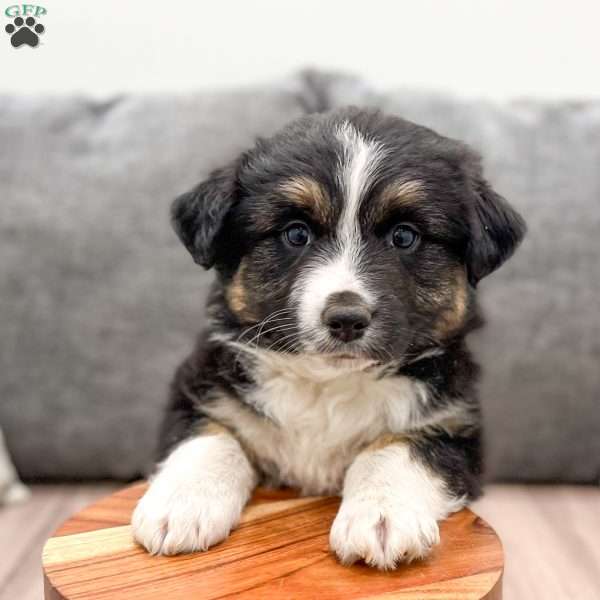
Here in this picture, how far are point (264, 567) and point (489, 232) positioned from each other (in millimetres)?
1244

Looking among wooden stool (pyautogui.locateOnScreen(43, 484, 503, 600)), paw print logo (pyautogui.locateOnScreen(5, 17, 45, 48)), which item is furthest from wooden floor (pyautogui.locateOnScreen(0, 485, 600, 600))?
paw print logo (pyautogui.locateOnScreen(5, 17, 45, 48))

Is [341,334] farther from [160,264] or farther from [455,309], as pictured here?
[160,264]

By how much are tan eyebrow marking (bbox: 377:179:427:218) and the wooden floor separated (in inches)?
70.7

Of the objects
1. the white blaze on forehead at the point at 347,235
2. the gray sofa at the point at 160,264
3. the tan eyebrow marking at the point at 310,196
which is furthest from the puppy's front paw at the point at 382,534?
the gray sofa at the point at 160,264

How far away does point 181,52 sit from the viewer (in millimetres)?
4824

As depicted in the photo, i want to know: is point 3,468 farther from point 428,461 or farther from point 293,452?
point 428,461

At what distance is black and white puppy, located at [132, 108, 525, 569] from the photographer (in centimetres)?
233

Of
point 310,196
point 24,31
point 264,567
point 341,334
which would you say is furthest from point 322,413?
point 24,31

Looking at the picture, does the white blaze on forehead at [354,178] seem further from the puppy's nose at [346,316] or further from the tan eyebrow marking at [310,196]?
the puppy's nose at [346,316]

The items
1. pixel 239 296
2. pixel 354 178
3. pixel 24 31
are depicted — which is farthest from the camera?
pixel 24 31

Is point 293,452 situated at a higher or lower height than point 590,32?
lower

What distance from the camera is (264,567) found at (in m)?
2.27

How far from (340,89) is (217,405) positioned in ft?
7.75

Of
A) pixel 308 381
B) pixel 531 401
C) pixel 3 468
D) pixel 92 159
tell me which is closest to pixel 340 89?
pixel 92 159
